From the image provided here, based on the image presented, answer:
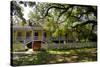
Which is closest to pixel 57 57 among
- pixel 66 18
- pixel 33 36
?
pixel 33 36

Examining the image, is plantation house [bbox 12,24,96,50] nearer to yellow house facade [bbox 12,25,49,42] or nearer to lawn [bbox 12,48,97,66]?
yellow house facade [bbox 12,25,49,42]

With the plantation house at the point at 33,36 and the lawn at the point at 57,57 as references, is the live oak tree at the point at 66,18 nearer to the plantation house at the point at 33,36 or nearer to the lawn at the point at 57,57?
the plantation house at the point at 33,36

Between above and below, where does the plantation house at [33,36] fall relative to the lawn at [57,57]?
above

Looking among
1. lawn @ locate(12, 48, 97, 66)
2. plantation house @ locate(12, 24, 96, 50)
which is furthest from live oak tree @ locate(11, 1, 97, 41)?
lawn @ locate(12, 48, 97, 66)

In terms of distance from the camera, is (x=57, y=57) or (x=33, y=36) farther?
(x=57, y=57)

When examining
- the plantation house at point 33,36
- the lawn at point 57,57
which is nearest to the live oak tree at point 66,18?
the plantation house at point 33,36

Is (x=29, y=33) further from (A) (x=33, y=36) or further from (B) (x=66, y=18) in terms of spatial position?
(B) (x=66, y=18)

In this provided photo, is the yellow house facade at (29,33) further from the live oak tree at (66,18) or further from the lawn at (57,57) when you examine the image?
the lawn at (57,57)

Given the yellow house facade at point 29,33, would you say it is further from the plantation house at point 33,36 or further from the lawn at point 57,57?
the lawn at point 57,57

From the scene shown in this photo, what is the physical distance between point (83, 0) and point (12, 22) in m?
1.01

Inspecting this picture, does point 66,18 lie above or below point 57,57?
above

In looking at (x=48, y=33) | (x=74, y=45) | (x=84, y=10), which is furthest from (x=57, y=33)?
(x=84, y=10)

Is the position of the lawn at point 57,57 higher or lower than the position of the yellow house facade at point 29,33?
lower

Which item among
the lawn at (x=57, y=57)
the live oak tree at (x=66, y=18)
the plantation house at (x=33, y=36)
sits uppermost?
the live oak tree at (x=66, y=18)
